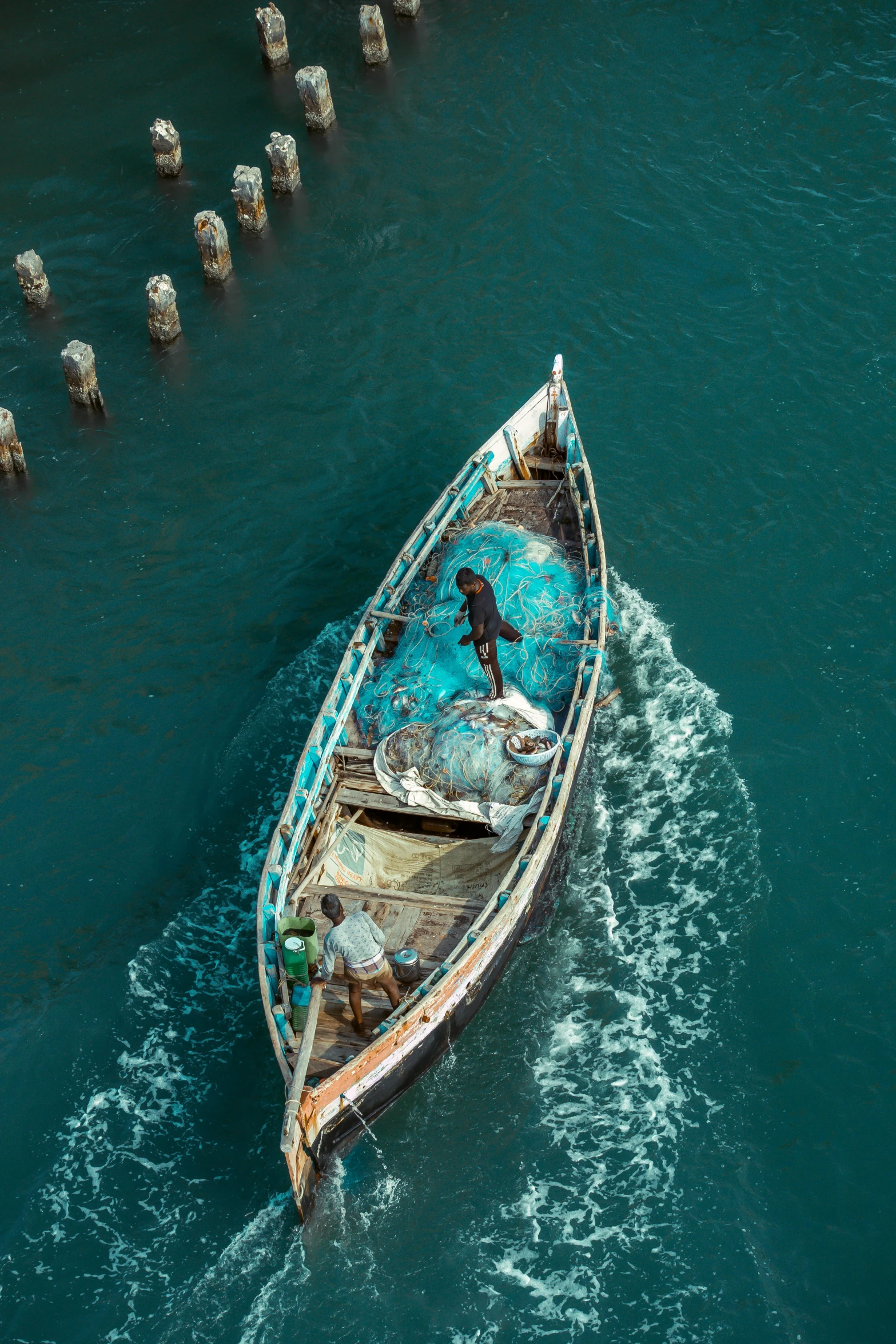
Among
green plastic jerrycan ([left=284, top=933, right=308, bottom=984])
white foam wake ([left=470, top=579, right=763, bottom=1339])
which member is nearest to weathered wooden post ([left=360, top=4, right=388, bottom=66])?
white foam wake ([left=470, top=579, right=763, bottom=1339])

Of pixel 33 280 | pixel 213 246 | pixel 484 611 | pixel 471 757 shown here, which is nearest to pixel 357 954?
pixel 471 757

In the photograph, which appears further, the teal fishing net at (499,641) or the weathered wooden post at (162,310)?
the weathered wooden post at (162,310)

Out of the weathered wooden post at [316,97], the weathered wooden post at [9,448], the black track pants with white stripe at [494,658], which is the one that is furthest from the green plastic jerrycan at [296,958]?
the weathered wooden post at [316,97]

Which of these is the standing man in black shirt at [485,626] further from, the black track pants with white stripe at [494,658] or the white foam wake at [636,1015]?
the white foam wake at [636,1015]

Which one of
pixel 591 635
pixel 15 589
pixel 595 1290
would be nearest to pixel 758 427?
pixel 591 635

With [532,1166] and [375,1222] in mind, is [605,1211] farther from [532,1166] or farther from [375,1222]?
[375,1222]
